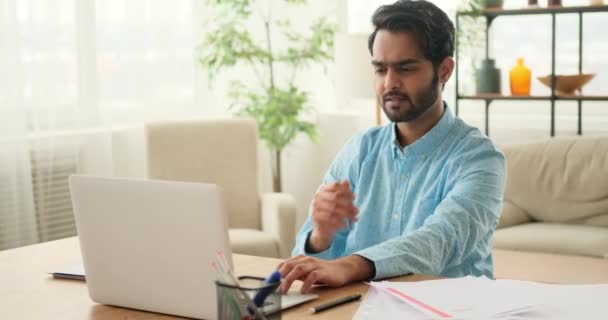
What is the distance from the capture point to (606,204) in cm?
421

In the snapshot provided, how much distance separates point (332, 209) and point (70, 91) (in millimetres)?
2754

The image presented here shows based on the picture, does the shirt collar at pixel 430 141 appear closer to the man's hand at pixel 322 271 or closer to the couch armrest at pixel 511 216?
the man's hand at pixel 322 271

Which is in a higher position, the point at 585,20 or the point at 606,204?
the point at 585,20

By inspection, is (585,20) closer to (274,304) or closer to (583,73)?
(583,73)

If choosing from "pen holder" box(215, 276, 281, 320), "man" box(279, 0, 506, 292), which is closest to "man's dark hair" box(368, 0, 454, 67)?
"man" box(279, 0, 506, 292)

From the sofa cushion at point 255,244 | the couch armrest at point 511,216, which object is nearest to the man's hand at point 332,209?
the sofa cushion at point 255,244

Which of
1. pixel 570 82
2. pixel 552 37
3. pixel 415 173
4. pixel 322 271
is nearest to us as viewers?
pixel 322 271

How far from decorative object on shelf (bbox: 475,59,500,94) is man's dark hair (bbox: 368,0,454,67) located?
2855 mm

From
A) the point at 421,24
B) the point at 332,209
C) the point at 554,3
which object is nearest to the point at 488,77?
the point at 554,3

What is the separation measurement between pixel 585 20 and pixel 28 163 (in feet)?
10.2

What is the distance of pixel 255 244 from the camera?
4070mm

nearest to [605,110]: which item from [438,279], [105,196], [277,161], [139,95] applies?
[277,161]

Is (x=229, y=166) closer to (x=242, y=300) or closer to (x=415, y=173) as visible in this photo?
(x=415, y=173)

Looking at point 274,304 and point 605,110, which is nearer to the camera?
point 274,304
